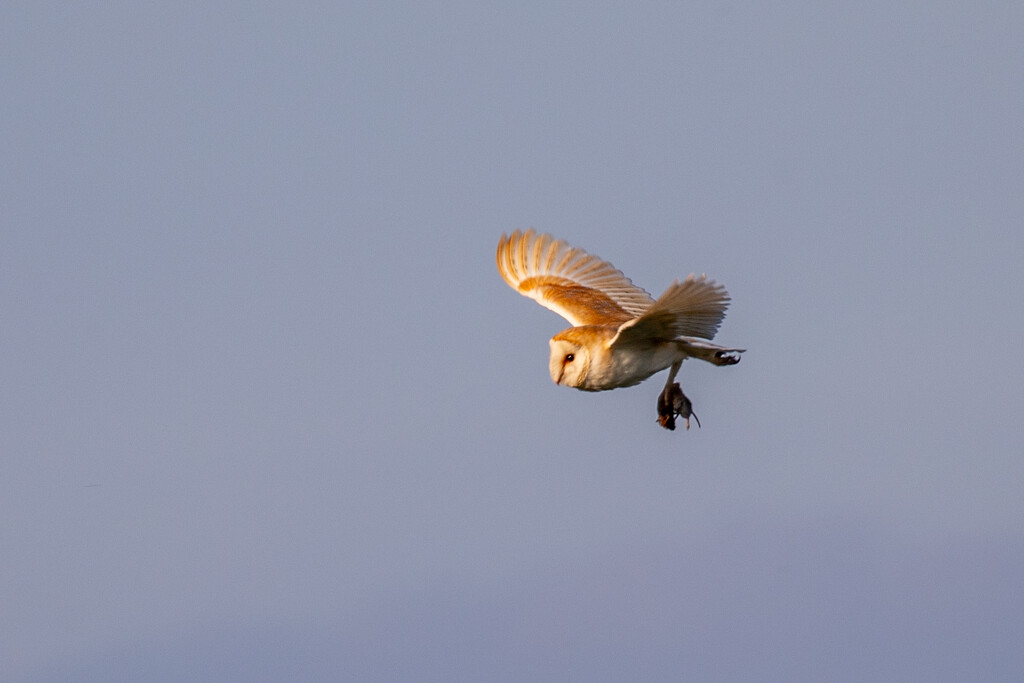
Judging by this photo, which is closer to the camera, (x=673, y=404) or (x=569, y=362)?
(x=569, y=362)

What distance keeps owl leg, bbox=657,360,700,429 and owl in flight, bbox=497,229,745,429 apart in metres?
0.01

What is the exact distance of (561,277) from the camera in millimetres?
19953

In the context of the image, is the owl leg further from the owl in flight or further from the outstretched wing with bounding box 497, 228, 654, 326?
the outstretched wing with bounding box 497, 228, 654, 326

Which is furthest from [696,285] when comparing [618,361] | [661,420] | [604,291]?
[604,291]

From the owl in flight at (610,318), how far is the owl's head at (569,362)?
0.01 metres

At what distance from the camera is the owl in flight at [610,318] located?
49.8ft

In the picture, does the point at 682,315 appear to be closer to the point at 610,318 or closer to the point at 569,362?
the point at 569,362

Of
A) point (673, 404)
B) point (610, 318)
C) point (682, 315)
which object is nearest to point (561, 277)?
point (610, 318)

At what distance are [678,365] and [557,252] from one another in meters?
3.54

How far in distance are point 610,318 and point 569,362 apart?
191 centimetres

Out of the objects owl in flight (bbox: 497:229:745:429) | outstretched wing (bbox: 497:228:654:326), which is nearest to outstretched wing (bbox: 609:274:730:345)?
owl in flight (bbox: 497:229:745:429)

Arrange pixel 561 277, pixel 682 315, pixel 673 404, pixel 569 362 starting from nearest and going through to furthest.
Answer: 1. pixel 682 315
2. pixel 569 362
3. pixel 673 404
4. pixel 561 277

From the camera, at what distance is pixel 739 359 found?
55.3 feet

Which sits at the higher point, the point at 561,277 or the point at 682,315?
the point at 561,277
